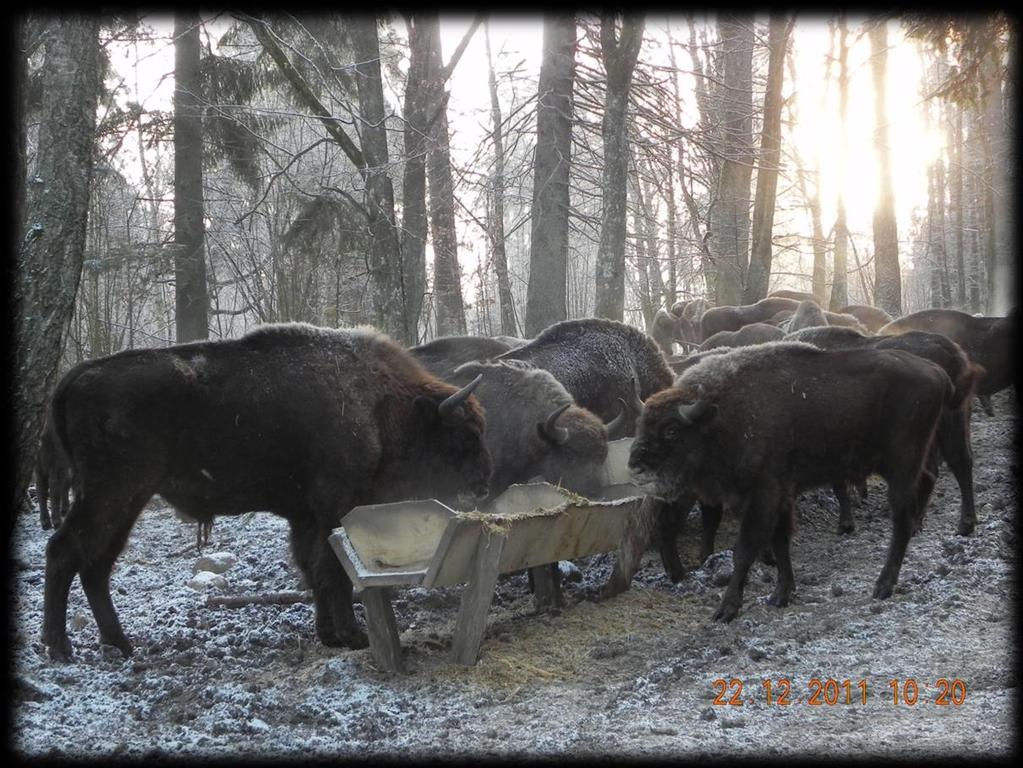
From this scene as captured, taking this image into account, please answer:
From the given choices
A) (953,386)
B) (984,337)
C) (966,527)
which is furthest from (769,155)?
(966,527)

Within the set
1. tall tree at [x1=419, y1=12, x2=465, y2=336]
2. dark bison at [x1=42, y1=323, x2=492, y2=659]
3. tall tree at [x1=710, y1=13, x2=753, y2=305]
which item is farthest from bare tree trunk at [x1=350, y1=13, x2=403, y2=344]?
tall tree at [x1=710, y1=13, x2=753, y2=305]

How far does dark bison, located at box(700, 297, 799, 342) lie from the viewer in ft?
50.5

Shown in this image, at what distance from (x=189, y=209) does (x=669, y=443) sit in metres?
10.7

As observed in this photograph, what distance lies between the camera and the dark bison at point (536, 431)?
7781 millimetres

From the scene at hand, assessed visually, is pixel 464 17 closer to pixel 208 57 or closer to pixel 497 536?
pixel 208 57

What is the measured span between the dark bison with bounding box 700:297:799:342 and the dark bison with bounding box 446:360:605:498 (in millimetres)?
7719

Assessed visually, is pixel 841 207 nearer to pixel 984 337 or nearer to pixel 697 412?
pixel 984 337

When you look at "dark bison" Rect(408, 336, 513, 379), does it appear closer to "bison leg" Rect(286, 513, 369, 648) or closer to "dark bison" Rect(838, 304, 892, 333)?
"bison leg" Rect(286, 513, 369, 648)

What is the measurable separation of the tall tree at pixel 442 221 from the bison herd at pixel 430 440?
6815mm

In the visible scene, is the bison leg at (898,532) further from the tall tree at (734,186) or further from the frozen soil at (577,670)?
the tall tree at (734,186)

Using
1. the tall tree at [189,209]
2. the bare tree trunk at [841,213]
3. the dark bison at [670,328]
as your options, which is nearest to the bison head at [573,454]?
the tall tree at [189,209]

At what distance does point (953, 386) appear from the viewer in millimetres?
7648

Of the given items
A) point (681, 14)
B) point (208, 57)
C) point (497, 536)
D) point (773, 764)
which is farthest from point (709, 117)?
point (773, 764)

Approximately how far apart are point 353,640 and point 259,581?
227 cm
